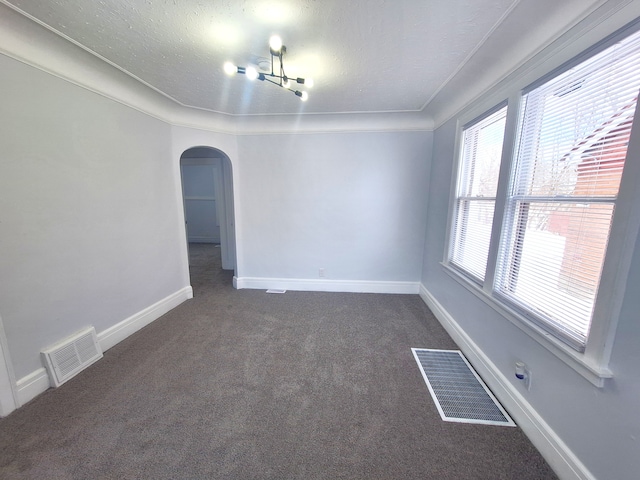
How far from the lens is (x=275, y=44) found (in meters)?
1.67

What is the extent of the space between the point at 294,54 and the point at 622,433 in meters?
2.79

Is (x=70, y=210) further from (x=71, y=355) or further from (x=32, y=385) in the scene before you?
(x=32, y=385)

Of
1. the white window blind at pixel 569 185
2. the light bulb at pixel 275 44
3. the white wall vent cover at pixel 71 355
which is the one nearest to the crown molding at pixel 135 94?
the light bulb at pixel 275 44

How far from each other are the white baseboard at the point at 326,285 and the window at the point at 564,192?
1697mm

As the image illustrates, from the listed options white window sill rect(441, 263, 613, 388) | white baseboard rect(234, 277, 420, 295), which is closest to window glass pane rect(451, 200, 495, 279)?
white window sill rect(441, 263, 613, 388)

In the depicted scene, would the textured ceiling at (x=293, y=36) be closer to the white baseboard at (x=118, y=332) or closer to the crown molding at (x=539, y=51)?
the crown molding at (x=539, y=51)

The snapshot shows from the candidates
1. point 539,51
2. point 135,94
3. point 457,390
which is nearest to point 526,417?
point 457,390

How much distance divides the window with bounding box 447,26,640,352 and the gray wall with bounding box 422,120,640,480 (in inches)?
5.8

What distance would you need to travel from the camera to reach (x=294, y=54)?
186 centimetres

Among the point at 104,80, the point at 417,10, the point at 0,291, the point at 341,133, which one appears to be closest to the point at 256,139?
the point at 341,133

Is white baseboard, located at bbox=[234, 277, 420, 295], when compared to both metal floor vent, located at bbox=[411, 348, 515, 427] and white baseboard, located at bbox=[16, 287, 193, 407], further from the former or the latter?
metal floor vent, located at bbox=[411, 348, 515, 427]

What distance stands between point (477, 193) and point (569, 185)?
96cm

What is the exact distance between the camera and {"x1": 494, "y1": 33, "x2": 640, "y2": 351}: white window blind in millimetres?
1084

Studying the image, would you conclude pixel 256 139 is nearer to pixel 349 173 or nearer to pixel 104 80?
pixel 349 173
